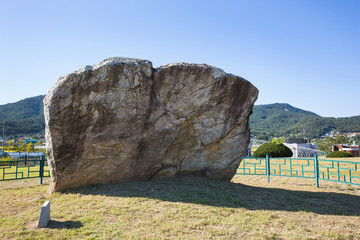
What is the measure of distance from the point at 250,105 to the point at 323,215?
4823 mm

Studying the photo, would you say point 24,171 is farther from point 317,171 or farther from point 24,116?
point 24,116

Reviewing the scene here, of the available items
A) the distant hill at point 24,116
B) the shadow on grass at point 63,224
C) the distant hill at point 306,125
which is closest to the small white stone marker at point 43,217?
the shadow on grass at point 63,224

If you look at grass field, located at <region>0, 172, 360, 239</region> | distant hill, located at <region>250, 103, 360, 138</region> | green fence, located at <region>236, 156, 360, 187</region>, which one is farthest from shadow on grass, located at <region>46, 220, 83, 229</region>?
distant hill, located at <region>250, 103, 360, 138</region>

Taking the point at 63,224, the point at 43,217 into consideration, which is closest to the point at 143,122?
the point at 63,224

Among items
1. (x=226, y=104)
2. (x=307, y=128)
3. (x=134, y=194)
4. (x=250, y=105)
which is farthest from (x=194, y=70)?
(x=307, y=128)

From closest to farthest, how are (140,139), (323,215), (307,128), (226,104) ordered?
(323,215)
(140,139)
(226,104)
(307,128)

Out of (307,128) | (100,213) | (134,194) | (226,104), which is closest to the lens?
(100,213)

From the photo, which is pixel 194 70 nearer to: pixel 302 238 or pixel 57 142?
pixel 57 142

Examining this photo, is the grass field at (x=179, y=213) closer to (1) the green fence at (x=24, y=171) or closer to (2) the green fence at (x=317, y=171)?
(2) the green fence at (x=317, y=171)

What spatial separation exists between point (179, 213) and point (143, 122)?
3646mm

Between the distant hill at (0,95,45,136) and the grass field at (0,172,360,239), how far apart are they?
8701 cm

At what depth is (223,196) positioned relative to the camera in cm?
766

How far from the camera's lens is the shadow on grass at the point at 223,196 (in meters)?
7.05

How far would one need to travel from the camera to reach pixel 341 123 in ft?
438
